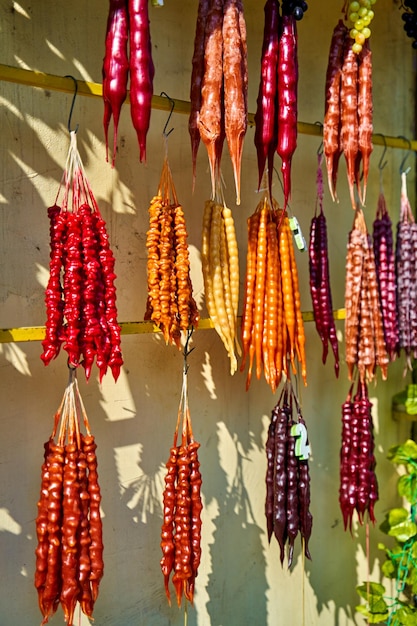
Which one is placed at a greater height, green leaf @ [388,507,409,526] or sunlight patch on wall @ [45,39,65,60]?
sunlight patch on wall @ [45,39,65,60]

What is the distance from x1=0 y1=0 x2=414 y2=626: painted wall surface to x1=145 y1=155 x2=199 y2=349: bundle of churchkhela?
37 cm

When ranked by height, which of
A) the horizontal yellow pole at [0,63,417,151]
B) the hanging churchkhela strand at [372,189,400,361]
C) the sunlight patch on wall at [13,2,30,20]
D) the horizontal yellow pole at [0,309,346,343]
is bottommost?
the horizontal yellow pole at [0,309,346,343]

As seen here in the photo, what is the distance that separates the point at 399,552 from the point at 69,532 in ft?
5.92

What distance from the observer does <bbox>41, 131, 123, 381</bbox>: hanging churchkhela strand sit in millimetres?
1800

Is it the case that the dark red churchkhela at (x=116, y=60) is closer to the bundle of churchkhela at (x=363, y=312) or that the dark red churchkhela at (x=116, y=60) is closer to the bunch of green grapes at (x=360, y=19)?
the bunch of green grapes at (x=360, y=19)

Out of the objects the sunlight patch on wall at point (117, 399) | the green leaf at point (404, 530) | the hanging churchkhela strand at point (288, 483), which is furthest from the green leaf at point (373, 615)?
the sunlight patch on wall at point (117, 399)

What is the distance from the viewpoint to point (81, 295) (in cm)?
182

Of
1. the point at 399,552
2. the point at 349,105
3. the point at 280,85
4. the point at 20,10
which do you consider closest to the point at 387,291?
the point at 349,105

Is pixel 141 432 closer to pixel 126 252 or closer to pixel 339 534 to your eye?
pixel 126 252

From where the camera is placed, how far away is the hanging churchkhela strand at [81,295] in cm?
180

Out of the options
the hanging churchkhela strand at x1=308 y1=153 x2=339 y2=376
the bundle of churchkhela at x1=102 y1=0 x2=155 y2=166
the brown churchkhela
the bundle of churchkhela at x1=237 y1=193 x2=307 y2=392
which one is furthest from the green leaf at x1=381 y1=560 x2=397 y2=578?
the bundle of churchkhela at x1=102 y1=0 x2=155 y2=166

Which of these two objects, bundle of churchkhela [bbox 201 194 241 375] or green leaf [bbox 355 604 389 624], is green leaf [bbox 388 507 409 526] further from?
bundle of churchkhela [bbox 201 194 241 375]

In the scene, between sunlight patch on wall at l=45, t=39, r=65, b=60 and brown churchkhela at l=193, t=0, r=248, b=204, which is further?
sunlight patch on wall at l=45, t=39, r=65, b=60

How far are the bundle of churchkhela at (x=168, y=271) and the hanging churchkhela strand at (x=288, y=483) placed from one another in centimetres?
55
